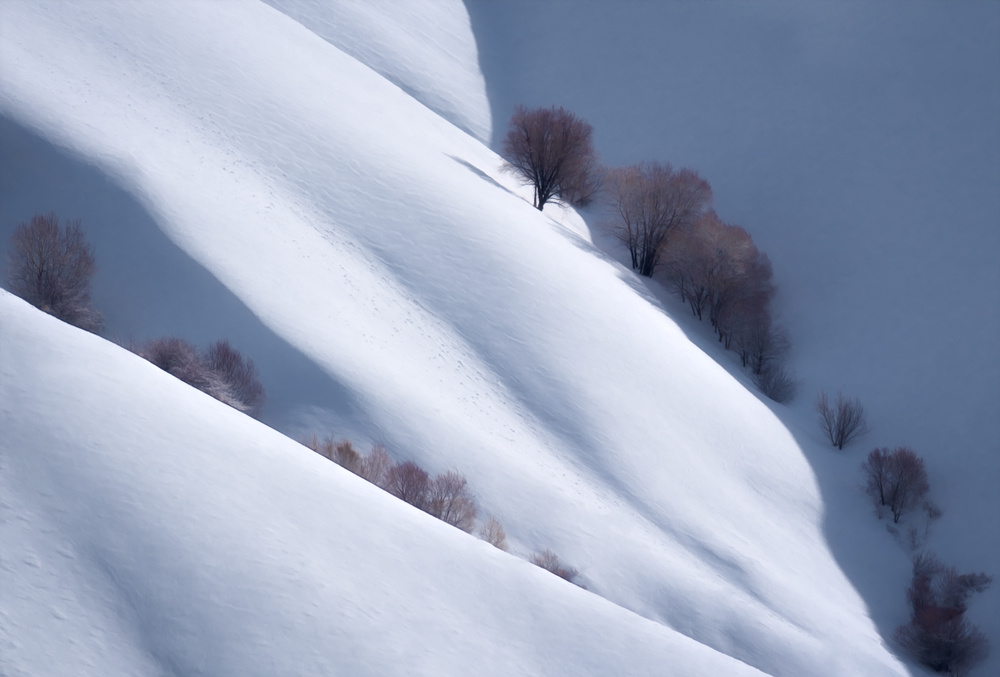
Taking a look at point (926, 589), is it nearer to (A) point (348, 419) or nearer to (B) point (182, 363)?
(A) point (348, 419)

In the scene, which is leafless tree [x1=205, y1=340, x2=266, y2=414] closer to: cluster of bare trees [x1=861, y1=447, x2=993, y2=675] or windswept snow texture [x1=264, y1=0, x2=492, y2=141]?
cluster of bare trees [x1=861, y1=447, x2=993, y2=675]

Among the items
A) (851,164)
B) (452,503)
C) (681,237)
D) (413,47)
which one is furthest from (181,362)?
(413,47)

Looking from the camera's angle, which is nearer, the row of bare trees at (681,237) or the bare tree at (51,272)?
the bare tree at (51,272)

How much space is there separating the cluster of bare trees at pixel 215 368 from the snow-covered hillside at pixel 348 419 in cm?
53

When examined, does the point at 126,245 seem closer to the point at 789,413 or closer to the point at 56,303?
the point at 56,303

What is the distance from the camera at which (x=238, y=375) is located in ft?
55.7

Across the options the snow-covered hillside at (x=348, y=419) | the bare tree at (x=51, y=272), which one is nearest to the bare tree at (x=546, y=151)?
the snow-covered hillside at (x=348, y=419)

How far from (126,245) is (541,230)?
15.0 m

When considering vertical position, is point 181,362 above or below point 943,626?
below

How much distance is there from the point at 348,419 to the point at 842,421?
1870 centimetres

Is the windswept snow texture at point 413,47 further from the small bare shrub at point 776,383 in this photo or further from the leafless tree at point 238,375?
the leafless tree at point 238,375

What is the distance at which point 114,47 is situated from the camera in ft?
81.4

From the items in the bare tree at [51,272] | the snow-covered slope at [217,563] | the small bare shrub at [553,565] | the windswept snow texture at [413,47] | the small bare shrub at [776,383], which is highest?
the windswept snow texture at [413,47]

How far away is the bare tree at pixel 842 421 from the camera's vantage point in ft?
91.5
